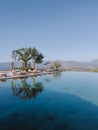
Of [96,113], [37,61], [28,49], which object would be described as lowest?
[96,113]

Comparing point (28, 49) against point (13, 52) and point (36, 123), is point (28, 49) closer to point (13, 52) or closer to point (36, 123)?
point (13, 52)

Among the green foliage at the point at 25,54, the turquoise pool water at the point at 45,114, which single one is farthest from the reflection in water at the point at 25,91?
the green foliage at the point at 25,54

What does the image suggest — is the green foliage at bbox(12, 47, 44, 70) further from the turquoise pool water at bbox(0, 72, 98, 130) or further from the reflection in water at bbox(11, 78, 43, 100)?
the turquoise pool water at bbox(0, 72, 98, 130)

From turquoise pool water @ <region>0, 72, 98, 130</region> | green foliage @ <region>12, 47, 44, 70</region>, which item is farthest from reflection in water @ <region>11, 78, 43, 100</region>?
green foliage @ <region>12, 47, 44, 70</region>

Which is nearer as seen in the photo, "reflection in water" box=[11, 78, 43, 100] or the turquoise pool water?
the turquoise pool water

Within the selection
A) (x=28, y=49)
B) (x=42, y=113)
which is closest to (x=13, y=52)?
(x=28, y=49)

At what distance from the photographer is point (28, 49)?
35.5 metres

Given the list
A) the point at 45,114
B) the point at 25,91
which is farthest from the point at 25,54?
the point at 45,114

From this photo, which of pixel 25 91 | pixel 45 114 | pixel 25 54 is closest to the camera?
pixel 45 114

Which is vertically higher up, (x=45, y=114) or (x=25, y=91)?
(x=25, y=91)

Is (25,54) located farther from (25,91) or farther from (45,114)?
(45,114)

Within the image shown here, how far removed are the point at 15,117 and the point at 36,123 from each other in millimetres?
1255

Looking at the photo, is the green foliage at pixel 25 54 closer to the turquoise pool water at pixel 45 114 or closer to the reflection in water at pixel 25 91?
the reflection in water at pixel 25 91

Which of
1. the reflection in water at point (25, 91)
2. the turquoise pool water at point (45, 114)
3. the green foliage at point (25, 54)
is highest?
the green foliage at point (25, 54)
